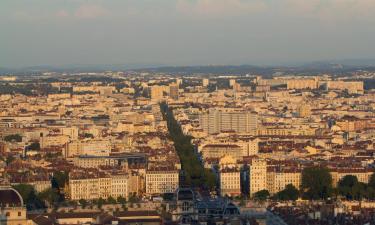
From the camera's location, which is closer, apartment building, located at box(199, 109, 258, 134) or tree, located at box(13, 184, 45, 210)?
tree, located at box(13, 184, 45, 210)

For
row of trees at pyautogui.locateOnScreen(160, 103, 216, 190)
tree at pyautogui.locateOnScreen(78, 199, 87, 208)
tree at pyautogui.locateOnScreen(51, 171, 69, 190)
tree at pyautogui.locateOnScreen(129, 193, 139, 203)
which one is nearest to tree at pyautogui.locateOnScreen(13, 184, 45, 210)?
tree at pyautogui.locateOnScreen(78, 199, 87, 208)

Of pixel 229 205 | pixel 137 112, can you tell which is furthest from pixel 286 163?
pixel 137 112

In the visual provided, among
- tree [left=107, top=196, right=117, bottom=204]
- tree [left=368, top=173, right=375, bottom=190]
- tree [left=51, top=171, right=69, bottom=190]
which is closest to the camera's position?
tree [left=107, top=196, right=117, bottom=204]

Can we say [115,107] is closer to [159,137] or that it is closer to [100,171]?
[159,137]

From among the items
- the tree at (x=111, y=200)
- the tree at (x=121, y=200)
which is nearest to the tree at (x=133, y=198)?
the tree at (x=121, y=200)

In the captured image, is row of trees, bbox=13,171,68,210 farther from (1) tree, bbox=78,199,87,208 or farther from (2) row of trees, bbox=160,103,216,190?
(2) row of trees, bbox=160,103,216,190
